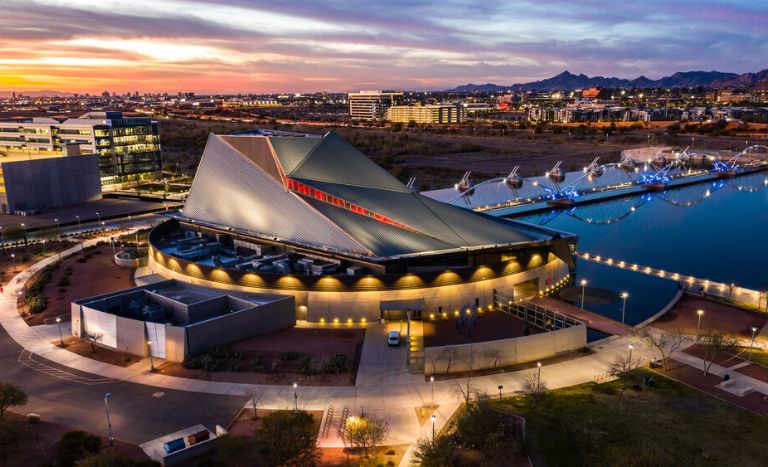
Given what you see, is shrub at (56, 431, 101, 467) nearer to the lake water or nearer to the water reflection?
the lake water

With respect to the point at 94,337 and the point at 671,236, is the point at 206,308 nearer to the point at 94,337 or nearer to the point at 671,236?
the point at 94,337

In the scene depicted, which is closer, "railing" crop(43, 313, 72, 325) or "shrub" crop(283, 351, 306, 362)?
"shrub" crop(283, 351, 306, 362)

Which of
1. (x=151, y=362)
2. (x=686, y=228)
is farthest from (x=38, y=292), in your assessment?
(x=686, y=228)

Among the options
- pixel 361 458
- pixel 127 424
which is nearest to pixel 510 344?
pixel 361 458

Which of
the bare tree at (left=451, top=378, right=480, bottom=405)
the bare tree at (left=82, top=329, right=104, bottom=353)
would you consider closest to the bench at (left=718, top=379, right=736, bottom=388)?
the bare tree at (left=451, top=378, right=480, bottom=405)

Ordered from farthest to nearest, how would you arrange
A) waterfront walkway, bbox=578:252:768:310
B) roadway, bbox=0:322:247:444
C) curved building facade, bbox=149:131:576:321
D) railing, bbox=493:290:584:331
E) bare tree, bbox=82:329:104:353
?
1. waterfront walkway, bbox=578:252:768:310
2. curved building facade, bbox=149:131:576:321
3. railing, bbox=493:290:584:331
4. bare tree, bbox=82:329:104:353
5. roadway, bbox=0:322:247:444

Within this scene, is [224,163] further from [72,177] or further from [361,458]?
[72,177]

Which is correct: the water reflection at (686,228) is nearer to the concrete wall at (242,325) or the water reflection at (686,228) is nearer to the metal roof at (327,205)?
the metal roof at (327,205)
